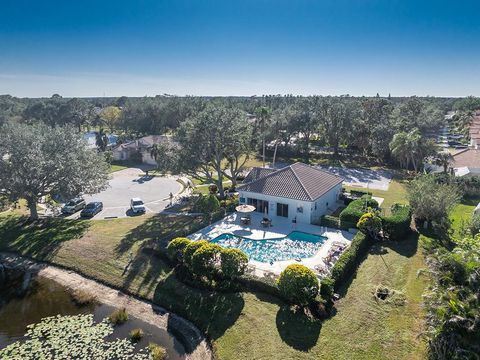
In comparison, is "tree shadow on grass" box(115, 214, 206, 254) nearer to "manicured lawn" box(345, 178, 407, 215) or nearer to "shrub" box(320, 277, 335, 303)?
"shrub" box(320, 277, 335, 303)

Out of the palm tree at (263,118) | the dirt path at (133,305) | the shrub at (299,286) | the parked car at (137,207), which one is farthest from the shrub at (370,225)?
the palm tree at (263,118)

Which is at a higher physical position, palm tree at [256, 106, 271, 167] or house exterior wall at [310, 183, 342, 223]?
palm tree at [256, 106, 271, 167]

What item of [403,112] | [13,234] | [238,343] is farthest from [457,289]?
[403,112]

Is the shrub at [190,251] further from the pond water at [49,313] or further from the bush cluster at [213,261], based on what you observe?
the pond water at [49,313]

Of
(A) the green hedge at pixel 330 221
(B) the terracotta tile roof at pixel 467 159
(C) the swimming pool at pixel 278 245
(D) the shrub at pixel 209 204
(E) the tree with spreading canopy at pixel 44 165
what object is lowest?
(C) the swimming pool at pixel 278 245

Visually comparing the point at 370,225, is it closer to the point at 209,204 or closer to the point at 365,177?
the point at 209,204

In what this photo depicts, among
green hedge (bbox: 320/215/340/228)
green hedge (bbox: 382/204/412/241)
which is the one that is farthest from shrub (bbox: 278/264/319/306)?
green hedge (bbox: 320/215/340/228)
